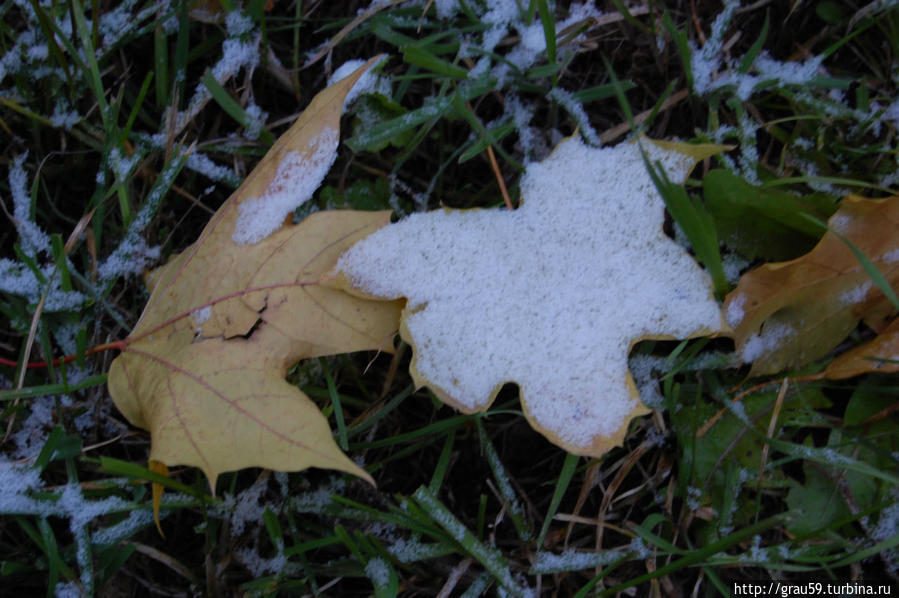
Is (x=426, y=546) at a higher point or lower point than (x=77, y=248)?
lower

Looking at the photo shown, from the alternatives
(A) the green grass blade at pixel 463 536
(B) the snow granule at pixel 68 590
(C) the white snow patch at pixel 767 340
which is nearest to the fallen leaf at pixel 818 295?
(C) the white snow patch at pixel 767 340

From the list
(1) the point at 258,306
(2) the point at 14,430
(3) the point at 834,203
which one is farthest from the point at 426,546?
(3) the point at 834,203

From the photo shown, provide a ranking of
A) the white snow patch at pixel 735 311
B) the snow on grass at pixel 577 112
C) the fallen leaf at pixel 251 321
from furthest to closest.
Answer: the snow on grass at pixel 577 112 → the white snow patch at pixel 735 311 → the fallen leaf at pixel 251 321

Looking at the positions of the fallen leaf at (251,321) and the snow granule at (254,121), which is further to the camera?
the snow granule at (254,121)

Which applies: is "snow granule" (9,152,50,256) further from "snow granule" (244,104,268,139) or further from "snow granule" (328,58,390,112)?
"snow granule" (328,58,390,112)

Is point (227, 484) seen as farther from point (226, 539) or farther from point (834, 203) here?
point (834, 203)

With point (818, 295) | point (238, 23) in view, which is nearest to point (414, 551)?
point (818, 295)

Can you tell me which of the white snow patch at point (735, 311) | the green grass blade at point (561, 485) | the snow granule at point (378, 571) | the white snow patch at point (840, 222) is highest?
the white snow patch at point (840, 222)

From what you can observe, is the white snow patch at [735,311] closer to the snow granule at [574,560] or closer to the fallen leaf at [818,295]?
the fallen leaf at [818,295]
